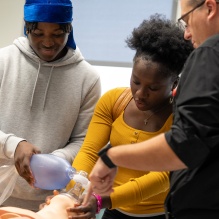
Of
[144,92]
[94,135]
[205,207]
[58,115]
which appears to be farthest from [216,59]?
[58,115]

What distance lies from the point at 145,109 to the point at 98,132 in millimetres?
193

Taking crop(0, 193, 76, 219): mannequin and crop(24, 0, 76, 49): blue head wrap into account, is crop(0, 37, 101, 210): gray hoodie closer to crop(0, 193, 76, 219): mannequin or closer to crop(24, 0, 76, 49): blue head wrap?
crop(24, 0, 76, 49): blue head wrap

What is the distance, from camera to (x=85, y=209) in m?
1.33

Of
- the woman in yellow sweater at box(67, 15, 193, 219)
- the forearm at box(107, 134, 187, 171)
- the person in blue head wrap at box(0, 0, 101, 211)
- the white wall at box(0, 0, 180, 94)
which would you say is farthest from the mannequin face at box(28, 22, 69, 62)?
the white wall at box(0, 0, 180, 94)

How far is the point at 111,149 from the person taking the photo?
1026 millimetres

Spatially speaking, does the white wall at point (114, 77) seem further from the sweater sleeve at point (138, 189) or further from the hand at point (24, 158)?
the sweater sleeve at point (138, 189)

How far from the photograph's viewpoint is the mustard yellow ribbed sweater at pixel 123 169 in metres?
1.46

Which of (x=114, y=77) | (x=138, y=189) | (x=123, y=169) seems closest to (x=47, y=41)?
(x=123, y=169)

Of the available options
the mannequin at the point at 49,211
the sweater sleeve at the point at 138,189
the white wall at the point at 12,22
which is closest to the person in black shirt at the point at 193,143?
the mannequin at the point at 49,211

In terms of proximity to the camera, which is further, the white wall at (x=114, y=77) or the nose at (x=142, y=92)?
the white wall at (x=114, y=77)

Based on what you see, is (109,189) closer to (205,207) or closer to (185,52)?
(205,207)

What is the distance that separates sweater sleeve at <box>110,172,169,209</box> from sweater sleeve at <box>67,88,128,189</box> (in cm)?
18

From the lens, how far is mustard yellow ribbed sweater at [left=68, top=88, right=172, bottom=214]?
1.46 meters

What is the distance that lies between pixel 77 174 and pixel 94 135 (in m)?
0.20
